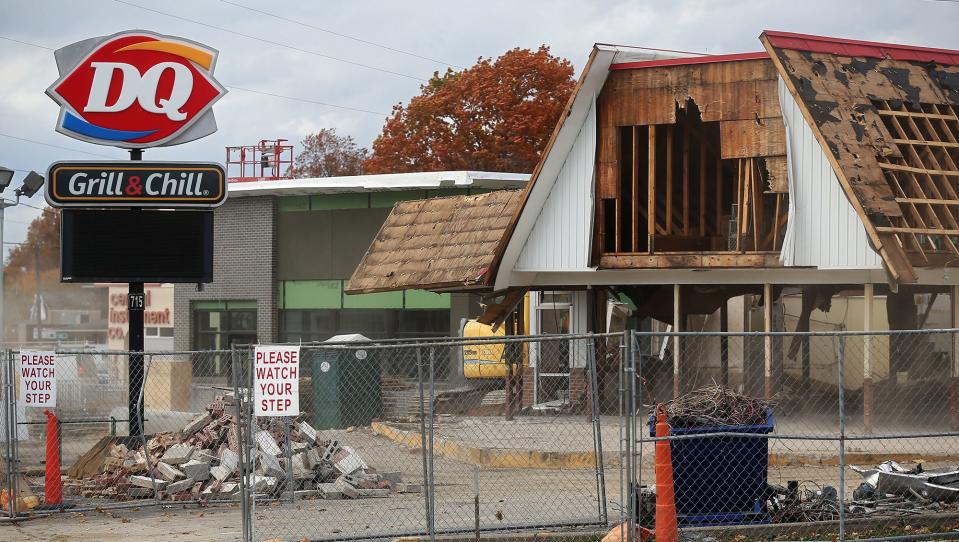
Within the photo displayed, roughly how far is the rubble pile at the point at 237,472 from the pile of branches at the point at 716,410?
5.34m

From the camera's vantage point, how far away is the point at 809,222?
21.8 meters

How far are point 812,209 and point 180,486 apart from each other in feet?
39.6

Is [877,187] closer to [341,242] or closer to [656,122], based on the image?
[656,122]

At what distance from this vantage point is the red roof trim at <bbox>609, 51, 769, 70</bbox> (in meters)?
22.2

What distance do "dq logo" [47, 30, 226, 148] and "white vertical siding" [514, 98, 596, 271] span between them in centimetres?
706

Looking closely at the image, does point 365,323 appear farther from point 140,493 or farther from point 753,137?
point 140,493

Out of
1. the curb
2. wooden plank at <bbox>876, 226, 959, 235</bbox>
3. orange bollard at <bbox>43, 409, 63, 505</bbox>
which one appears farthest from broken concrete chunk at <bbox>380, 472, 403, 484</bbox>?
wooden plank at <bbox>876, 226, 959, 235</bbox>

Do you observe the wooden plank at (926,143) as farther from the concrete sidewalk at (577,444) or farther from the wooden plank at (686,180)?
the concrete sidewalk at (577,444)

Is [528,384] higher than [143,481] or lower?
higher

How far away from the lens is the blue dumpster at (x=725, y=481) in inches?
467

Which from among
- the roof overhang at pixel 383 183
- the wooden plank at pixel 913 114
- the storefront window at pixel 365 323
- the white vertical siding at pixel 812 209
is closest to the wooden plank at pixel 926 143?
the wooden plank at pixel 913 114

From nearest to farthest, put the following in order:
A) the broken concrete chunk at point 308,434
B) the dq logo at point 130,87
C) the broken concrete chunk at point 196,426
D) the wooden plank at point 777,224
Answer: the broken concrete chunk at point 308,434 → the broken concrete chunk at point 196,426 → the dq logo at point 130,87 → the wooden plank at point 777,224

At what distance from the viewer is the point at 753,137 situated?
22172mm

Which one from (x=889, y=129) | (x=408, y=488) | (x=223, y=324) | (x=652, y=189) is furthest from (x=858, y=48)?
(x=223, y=324)
